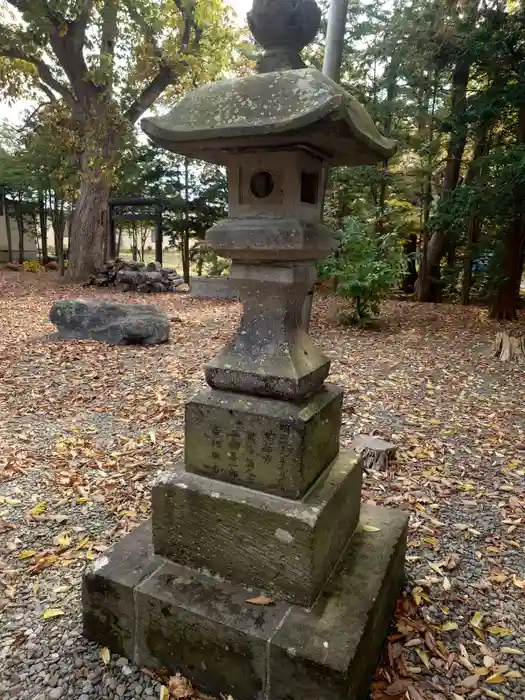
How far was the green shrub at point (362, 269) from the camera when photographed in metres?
8.23

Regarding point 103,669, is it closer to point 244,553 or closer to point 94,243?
point 244,553

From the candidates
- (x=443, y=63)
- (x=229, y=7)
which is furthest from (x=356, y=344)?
(x=229, y=7)

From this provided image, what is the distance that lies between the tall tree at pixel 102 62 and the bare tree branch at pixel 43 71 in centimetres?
2

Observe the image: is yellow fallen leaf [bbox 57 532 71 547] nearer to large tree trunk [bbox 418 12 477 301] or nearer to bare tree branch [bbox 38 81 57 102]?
large tree trunk [bbox 418 12 477 301]

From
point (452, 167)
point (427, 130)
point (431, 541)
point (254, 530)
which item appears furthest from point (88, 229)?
point (254, 530)

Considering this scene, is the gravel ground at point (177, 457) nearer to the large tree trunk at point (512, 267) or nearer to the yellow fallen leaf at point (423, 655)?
the yellow fallen leaf at point (423, 655)

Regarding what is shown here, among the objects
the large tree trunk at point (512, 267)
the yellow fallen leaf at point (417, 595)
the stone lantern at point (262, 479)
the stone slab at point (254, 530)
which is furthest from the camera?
the large tree trunk at point (512, 267)

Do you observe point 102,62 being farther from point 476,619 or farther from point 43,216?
point 476,619

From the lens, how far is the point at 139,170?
655 inches

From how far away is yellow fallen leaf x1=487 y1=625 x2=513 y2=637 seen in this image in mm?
2387

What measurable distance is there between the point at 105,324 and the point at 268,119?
622 cm

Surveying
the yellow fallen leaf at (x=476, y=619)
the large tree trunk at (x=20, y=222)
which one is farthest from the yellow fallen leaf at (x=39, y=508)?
the large tree trunk at (x=20, y=222)

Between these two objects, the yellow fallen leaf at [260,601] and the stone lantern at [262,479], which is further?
the yellow fallen leaf at [260,601]

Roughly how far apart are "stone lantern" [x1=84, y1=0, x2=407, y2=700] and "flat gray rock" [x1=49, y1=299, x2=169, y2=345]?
5.28 metres
